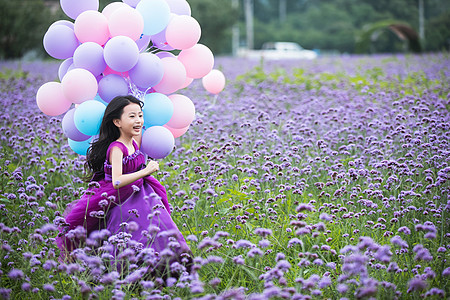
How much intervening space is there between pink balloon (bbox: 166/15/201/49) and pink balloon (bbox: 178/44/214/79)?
0.19 metres

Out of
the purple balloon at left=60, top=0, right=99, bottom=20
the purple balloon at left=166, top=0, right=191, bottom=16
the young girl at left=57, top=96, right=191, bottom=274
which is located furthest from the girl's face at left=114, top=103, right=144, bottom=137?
the purple balloon at left=166, top=0, right=191, bottom=16

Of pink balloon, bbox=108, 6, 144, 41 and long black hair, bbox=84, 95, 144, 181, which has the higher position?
pink balloon, bbox=108, 6, 144, 41

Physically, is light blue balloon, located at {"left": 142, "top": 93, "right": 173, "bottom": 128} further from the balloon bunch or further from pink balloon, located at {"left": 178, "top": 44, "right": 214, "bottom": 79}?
pink balloon, located at {"left": 178, "top": 44, "right": 214, "bottom": 79}

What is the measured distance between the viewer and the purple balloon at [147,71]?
3.22 metres

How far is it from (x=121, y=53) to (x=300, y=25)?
164 ft

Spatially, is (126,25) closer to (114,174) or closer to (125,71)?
(125,71)

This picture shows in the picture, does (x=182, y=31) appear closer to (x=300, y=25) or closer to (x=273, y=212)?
(x=273, y=212)

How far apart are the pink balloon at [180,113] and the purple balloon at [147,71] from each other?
1.09 ft

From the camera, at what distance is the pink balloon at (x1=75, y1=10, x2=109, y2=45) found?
322 centimetres

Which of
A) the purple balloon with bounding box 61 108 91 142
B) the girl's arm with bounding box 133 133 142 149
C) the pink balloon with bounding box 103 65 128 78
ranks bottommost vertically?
the girl's arm with bounding box 133 133 142 149

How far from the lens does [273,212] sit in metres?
3.33

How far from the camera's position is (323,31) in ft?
154

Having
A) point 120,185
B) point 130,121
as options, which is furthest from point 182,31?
point 120,185

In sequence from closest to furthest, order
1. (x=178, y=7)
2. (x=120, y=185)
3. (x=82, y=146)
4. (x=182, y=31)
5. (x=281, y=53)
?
(x=120, y=185), (x=182, y=31), (x=82, y=146), (x=178, y=7), (x=281, y=53)
